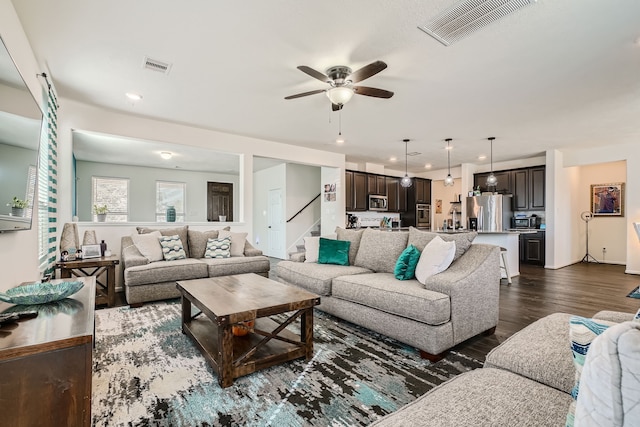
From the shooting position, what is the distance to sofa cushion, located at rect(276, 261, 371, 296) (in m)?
3.17

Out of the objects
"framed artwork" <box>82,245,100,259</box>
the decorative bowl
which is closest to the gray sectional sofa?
the decorative bowl

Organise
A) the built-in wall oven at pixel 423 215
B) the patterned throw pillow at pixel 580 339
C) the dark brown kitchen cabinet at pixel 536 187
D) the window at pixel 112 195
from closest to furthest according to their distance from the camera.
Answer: the patterned throw pillow at pixel 580 339
the dark brown kitchen cabinet at pixel 536 187
the window at pixel 112 195
the built-in wall oven at pixel 423 215

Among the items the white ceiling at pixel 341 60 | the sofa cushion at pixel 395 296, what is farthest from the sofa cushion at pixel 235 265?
the white ceiling at pixel 341 60

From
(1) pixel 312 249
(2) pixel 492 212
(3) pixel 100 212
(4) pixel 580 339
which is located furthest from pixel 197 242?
(2) pixel 492 212

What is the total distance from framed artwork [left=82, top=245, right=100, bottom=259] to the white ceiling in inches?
74.4

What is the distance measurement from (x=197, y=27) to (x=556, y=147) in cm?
713

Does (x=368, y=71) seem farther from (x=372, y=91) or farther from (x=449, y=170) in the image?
(x=449, y=170)

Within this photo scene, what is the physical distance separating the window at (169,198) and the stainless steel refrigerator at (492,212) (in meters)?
8.17

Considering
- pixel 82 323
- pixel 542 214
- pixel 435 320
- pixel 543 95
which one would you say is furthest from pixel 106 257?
pixel 542 214

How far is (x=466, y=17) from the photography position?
2.22m

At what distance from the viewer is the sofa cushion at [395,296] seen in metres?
2.24

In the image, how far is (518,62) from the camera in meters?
2.87

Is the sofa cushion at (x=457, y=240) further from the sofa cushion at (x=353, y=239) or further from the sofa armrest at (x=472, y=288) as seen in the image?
the sofa cushion at (x=353, y=239)

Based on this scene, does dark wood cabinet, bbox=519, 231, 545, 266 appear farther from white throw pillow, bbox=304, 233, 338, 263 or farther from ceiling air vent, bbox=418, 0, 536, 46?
ceiling air vent, bbox=418, 0, 536, 46
